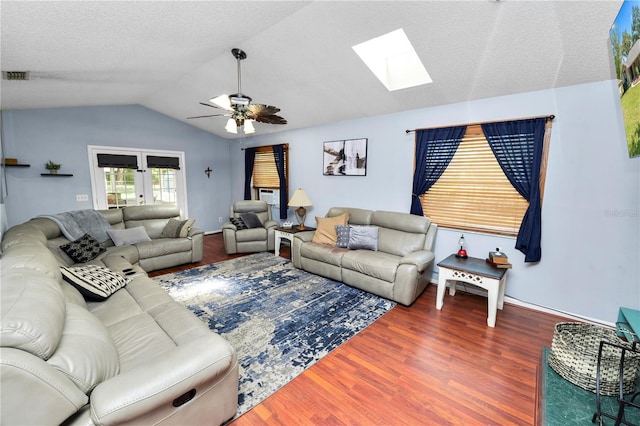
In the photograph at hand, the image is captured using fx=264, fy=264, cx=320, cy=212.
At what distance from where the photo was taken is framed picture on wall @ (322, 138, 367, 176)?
432cm

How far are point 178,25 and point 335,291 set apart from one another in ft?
10.4

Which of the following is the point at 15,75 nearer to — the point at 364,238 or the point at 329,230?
the point at 329,230

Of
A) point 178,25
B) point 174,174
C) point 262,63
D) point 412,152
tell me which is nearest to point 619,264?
point 412,152

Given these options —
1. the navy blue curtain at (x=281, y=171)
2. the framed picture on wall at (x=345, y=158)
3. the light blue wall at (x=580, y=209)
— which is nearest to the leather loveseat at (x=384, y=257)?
the light blue wall at (x=580, y=209)

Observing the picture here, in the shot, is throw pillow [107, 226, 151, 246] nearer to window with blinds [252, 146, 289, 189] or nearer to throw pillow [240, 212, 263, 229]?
throw pillow [240, 212, 263, 229]

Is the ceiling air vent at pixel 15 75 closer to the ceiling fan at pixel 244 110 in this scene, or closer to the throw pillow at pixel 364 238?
the ceiling fan at pixel 244 110

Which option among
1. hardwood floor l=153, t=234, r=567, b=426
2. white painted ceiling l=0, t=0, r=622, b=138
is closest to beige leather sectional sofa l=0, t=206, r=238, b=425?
hardwood floor l=153, t=234, r=567, b=426

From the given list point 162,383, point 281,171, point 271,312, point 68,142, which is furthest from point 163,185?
point 162,383

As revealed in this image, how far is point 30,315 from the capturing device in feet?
3.32

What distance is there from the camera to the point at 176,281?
3.62 meters

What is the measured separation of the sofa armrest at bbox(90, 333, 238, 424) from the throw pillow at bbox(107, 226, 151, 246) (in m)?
3.36

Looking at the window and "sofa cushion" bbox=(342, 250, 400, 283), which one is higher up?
the window

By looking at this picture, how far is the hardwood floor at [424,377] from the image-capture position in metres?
1.65

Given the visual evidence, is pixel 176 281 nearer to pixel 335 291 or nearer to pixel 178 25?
pixel 335 291
